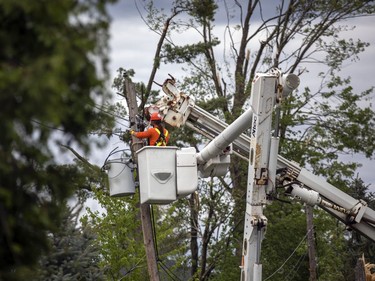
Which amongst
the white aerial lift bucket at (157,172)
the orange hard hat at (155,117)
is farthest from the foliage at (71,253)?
the orange hard hat at (155,117)

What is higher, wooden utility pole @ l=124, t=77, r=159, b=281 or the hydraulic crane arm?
wooden utility pole @ l=124, t=77, r=159, b=281

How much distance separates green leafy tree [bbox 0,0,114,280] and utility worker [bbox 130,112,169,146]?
8465mm

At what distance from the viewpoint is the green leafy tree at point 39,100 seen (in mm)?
7766

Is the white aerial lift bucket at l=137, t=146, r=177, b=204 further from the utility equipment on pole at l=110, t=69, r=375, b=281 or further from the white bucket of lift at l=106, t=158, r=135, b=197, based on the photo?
the white bucket of lift at l=106, t=158, r=135, b=197

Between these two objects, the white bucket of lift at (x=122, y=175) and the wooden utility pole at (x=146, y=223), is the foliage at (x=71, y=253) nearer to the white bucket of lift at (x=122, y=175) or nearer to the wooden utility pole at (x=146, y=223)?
the white bucket of lift at (x=122, y=175)

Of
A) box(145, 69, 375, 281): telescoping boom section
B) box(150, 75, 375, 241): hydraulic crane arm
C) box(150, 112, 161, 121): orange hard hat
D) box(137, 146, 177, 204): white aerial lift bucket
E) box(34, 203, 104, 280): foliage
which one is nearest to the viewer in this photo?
box(34, 203, 104, 280): foliage

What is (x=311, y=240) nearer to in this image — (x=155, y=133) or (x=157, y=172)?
(x=155, y=133)

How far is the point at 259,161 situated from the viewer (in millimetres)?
16016

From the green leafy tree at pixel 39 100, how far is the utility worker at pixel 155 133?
Result: 8.46 meters

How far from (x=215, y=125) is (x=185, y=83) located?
880 inches

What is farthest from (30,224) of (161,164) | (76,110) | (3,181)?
(161,164)

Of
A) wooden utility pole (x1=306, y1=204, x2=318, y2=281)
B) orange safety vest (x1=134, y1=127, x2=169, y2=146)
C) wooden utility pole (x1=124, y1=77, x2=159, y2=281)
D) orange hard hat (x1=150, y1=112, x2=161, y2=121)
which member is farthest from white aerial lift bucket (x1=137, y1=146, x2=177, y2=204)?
wooden utility pole (x1=306, y1=204, x2=318, y2=281)

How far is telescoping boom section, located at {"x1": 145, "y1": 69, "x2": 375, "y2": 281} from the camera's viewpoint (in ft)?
52.5

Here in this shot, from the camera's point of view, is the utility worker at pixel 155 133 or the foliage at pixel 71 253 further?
the utility worker at pixel 155 133
